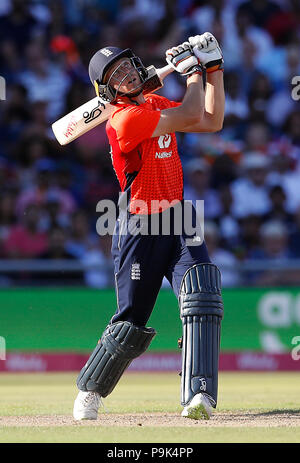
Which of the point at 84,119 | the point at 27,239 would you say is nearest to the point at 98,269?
the point at 27,239

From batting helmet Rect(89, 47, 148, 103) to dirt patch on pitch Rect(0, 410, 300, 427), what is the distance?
80.5 inches

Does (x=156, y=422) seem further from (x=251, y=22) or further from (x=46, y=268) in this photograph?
(x=251, y=22)

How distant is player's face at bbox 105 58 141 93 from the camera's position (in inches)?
223

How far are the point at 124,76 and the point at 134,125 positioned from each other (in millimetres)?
348

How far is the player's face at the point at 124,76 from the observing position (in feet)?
18.5

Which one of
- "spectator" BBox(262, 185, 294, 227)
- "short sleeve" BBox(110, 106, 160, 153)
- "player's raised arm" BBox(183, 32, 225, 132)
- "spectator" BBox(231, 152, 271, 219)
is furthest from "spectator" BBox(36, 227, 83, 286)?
"short sleeve" BBox(110, 106, 160, 153)

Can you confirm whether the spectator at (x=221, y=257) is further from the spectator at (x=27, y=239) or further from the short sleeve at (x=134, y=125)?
the short sleeve at (x=134, y=125)

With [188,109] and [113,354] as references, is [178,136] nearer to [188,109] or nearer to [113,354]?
[188,109]

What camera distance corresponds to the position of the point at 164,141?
5730 millimetres

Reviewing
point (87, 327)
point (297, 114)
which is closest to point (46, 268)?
point (87, 327)

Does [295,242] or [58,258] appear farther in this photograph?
[295,242]

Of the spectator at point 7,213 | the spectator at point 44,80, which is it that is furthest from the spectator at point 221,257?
the spectator at point 44,80

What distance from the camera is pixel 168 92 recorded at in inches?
484

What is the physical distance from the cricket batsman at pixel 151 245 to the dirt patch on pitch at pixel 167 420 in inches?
4.7
